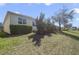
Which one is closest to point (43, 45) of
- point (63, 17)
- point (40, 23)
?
point (40, 23)

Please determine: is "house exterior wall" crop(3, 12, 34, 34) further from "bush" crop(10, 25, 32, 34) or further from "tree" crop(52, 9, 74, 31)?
"tree" crop(52, 9, 74, 31)

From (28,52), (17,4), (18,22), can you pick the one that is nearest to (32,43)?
(28,52)

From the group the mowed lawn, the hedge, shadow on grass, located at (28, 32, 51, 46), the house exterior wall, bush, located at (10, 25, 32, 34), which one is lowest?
the mowed lawn

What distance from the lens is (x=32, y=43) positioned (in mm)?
3582

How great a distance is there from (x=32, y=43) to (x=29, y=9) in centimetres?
51

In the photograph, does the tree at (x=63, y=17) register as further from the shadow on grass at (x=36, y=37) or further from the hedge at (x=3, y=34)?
the hedge at (x=3, y=34)

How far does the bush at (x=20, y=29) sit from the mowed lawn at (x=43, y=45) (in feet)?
0.25

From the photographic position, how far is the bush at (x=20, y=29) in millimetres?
3578

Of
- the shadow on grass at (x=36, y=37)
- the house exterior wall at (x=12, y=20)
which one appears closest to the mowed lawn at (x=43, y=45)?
the shadow on grass at (x=36, y=37)

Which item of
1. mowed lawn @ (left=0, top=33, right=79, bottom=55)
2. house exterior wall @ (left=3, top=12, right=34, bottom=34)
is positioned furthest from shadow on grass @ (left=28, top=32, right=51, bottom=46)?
house exterior wall @ (left=3, top=12, right=34, bottom=34)

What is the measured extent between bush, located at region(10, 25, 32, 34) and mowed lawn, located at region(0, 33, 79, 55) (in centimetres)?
8

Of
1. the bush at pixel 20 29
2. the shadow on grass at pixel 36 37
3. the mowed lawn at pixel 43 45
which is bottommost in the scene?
the mowed lawn at pixel 43 45

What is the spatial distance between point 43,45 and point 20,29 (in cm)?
42

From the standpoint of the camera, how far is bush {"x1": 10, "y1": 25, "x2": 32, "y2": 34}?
3578 millimetres
